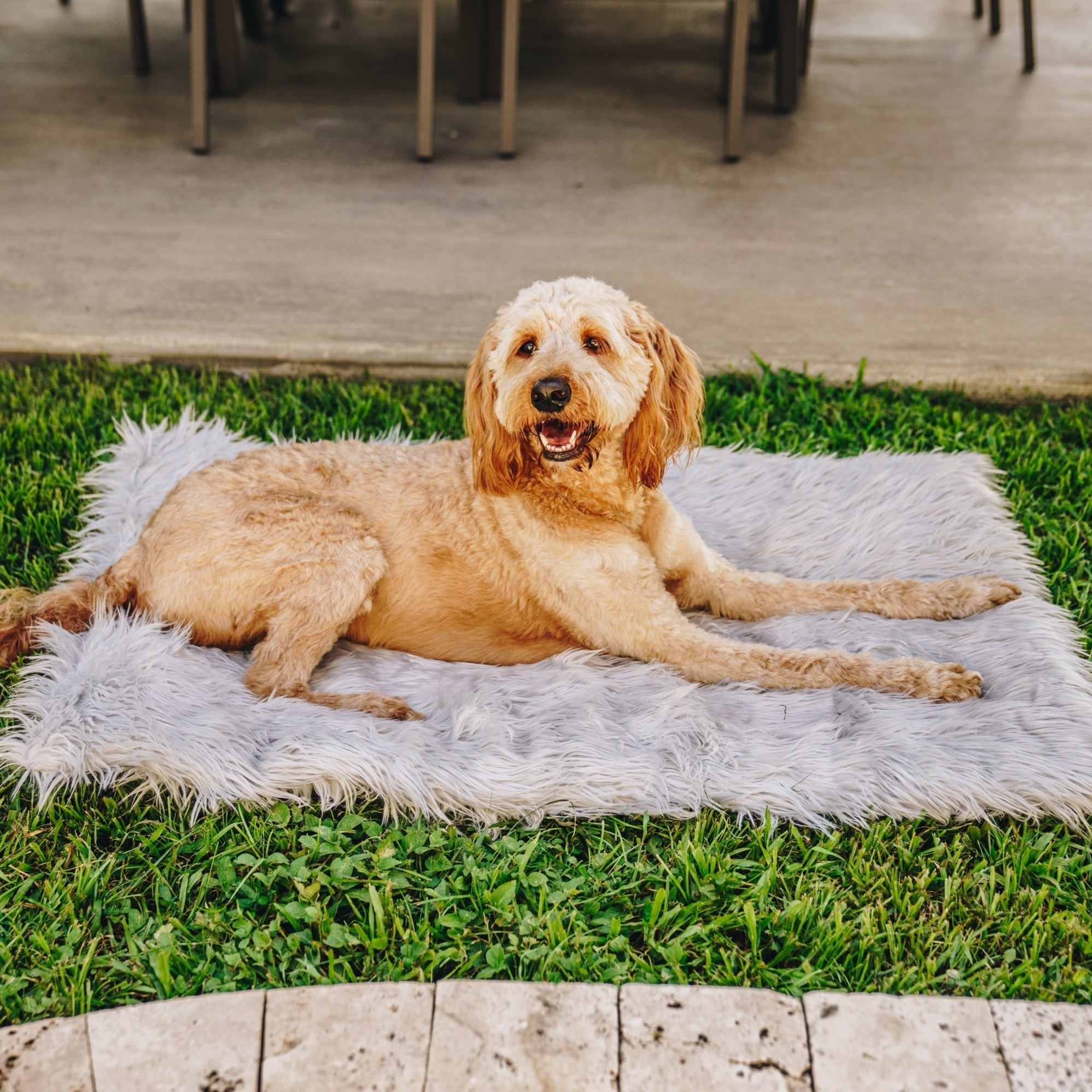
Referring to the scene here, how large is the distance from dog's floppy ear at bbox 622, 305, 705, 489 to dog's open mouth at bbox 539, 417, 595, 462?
147 mm

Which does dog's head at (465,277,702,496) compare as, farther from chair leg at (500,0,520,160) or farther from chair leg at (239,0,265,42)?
chair leg at (239,0,265,42)

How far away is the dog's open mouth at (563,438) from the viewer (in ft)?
8.50

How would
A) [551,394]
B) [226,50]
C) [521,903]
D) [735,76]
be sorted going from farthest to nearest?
1. [226,50]
2. [735,76]
3. [551,394]
4. [521,903]

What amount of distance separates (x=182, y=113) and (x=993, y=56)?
5158mm

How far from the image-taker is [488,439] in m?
2.69

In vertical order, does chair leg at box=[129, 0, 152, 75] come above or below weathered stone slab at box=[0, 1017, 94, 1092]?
above

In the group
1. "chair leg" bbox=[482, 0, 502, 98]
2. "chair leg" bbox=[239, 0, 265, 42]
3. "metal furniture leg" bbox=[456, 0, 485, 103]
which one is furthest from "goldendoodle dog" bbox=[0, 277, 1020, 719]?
"chair leg" bbox=[239, 0, 265, 42]

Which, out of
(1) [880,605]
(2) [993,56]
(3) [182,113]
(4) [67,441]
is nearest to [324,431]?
(4) [67,441]

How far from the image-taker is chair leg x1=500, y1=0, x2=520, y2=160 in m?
5.19

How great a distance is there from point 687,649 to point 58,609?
167 cm

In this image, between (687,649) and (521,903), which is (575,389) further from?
(521,903)

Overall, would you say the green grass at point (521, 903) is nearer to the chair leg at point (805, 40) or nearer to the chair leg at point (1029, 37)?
the chair leg at point (805, 40)

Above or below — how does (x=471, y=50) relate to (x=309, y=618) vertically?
above

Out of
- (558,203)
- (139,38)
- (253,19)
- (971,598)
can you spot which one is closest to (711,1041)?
(971,598)
